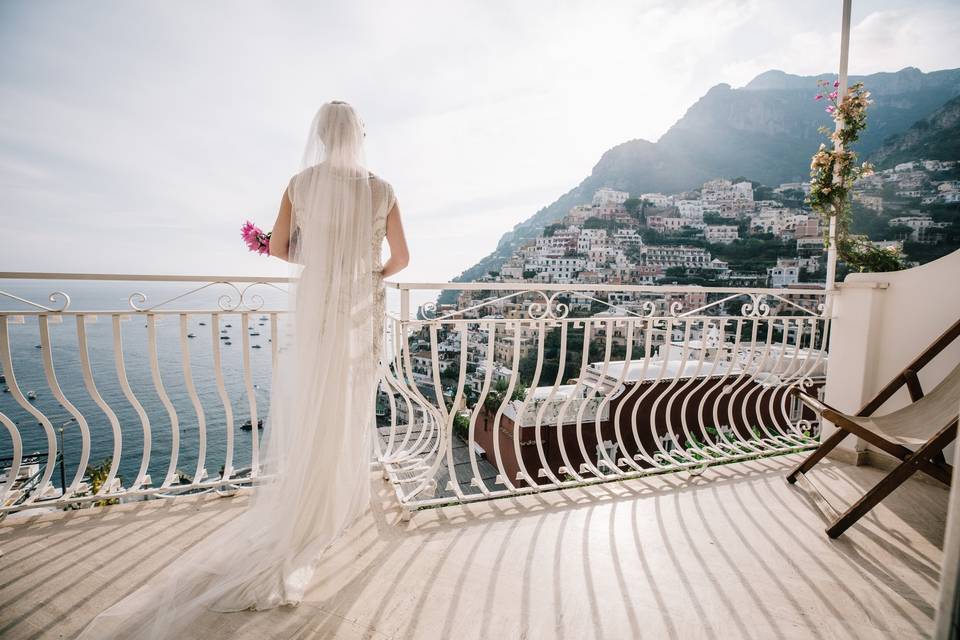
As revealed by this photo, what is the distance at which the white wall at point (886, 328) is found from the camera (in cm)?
266

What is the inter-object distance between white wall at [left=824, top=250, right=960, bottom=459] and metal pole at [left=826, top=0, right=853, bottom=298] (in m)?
0.20

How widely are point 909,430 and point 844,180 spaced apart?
6.99ft

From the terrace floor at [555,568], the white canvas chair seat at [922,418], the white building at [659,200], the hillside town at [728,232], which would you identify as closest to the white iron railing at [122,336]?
→ the terrace floor at [555,568]

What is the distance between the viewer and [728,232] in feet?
65.4

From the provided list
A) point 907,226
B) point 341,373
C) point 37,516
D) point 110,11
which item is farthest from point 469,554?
point 110,11

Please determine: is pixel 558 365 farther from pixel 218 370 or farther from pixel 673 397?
pixel 218 370

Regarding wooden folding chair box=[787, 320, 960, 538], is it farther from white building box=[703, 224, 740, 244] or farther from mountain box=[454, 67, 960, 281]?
white building box=[703, 224, 740, 244]

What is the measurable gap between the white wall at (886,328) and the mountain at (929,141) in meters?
1.77

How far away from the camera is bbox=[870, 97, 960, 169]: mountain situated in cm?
406

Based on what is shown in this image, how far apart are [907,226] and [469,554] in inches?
181

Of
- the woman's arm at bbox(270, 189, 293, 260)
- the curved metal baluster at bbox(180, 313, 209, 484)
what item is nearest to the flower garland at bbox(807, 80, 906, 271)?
the woman's arm at bbox(270, 189, 293, 260)

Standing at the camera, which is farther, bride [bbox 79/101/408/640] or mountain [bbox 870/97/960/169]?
mountain [bbox 870/97/960/169]

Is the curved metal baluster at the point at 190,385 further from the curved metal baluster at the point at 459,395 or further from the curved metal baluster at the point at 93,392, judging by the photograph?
the curved metal baluster at the point at 459,395

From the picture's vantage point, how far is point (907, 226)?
346 centimetres
